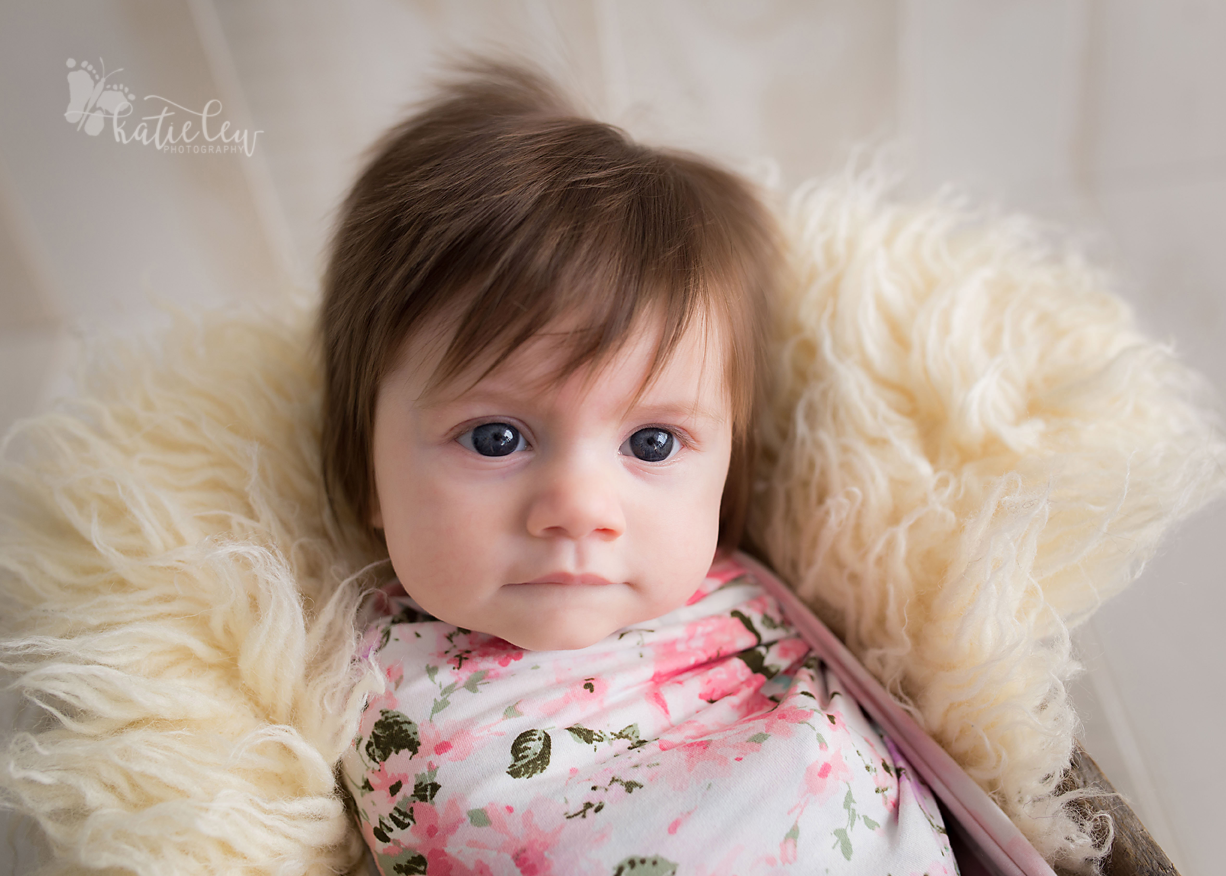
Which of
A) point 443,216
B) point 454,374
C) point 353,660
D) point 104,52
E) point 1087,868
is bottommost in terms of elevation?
point 1087,868

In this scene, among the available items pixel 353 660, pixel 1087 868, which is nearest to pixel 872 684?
pixel 1087 868

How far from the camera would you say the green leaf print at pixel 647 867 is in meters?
0.72

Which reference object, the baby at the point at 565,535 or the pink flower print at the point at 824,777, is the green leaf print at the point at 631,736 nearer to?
the baby at the point at 565,535

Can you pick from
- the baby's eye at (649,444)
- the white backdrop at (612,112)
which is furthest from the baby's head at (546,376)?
A: the white backdrop at (612,112)

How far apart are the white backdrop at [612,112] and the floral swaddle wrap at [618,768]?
0.68 m

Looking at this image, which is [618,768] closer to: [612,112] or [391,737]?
[391,737]

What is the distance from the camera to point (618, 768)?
804mm

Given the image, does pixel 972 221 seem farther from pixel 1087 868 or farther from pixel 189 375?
pixel 189 375

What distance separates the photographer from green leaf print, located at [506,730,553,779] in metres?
0.79

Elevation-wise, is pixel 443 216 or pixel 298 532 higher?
pixel 443 216

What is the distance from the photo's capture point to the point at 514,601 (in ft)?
2.63

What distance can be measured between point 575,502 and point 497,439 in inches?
3.9

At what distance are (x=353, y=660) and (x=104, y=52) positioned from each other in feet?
3.14
